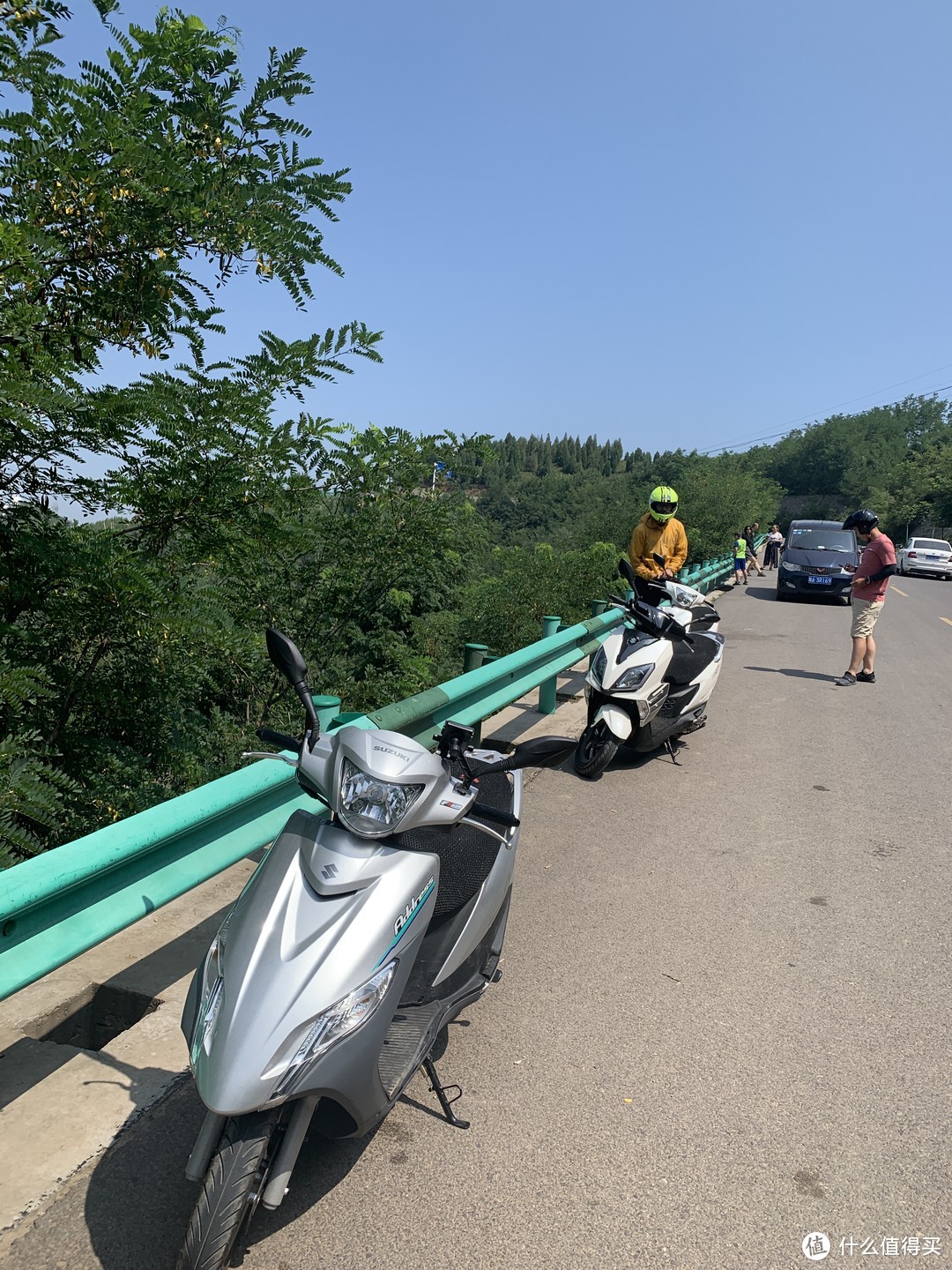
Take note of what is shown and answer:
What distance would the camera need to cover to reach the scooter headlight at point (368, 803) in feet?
7.18

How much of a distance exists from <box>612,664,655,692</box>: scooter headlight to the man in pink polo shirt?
15.9 feet

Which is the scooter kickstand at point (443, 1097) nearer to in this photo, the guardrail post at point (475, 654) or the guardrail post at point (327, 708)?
the guardrail post at point (327, 708)

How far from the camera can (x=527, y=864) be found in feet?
14.8

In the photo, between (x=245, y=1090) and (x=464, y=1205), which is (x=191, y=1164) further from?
(x=464, y=1205)

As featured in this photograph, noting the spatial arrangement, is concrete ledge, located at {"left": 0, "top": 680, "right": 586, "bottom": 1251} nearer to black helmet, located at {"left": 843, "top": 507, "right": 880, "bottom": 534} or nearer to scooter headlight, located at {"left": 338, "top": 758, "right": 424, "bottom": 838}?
scooter headlight, located at {"left": 338, "top": 758, "right": 424, "bottom": 838}

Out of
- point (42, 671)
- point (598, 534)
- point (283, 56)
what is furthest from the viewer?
point (598, 534)

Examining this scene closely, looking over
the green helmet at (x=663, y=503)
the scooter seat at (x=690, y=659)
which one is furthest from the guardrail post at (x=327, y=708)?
the green helmet at (x=663, y=503)

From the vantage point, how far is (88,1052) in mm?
2746

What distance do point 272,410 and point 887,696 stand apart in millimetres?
7534

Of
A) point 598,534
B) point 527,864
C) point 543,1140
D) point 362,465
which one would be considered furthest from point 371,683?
point 598,534

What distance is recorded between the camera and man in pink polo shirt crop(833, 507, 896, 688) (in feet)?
32.3

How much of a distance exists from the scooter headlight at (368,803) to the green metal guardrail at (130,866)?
64 centimetres

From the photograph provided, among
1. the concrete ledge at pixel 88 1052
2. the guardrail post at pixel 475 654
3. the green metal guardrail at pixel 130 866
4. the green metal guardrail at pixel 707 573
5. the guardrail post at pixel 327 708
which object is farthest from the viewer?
the green metal guardrail at pixel 707 573

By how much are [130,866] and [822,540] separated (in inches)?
851
